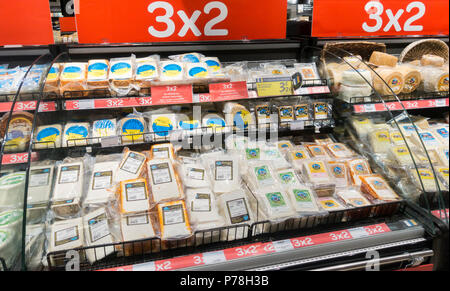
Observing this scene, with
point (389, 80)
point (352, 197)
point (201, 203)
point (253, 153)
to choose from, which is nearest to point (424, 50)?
point (389, 80)

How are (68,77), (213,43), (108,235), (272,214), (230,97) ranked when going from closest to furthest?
(108,235) → (272,214) → (68,77) → (230,97) → (213,43)

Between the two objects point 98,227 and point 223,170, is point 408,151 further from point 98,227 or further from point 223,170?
point 98,227

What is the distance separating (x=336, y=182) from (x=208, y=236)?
831mm

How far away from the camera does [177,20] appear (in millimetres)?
1972

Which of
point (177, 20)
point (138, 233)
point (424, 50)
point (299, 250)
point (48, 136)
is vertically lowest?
point (299, 250)

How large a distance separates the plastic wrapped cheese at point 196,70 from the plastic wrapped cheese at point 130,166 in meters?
0.55

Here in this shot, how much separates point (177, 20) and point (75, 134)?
3.10 ft

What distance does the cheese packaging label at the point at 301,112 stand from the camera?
202cm

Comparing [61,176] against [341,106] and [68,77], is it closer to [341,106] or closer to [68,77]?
[68,77]

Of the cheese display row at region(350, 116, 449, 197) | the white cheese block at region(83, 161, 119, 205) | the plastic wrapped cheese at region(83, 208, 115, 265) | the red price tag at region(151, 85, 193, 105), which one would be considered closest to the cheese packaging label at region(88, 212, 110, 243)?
the plastic wrapped cheese at region(83, 208, 115, 265)

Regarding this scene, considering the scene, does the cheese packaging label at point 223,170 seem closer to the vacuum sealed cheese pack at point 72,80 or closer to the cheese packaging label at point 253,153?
the cheese packaging label at point 253,153
